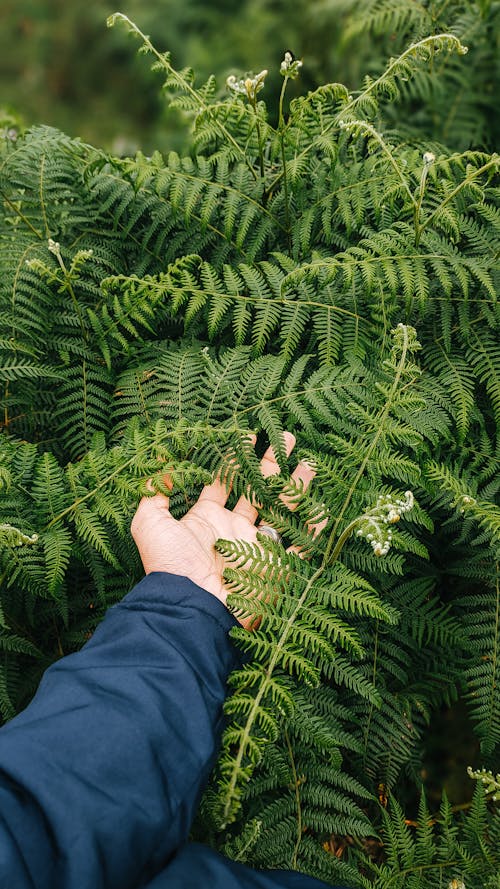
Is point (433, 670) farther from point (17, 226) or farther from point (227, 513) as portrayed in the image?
point (17, 226)

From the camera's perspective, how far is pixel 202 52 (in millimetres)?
4621

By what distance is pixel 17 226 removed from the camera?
2.81m

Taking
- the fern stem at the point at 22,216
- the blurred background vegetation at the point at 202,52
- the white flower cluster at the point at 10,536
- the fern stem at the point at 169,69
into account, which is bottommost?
the white flower cluster at the point at 10,536

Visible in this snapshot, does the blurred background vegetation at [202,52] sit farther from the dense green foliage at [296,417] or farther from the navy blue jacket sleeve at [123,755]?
the navy blue jacket sleeve at [123,755]

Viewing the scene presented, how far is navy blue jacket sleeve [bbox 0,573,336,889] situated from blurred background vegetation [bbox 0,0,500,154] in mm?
2569

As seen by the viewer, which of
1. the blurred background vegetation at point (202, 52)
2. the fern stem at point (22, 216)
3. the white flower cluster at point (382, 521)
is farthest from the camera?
the blurred background vegetation at point (202, 52)

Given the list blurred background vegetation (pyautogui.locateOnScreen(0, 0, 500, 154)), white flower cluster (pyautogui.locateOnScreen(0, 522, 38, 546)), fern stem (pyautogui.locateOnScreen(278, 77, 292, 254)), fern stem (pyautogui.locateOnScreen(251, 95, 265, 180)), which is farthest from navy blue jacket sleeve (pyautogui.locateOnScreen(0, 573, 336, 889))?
blurred background vegetation (pyautogui.locateOnScreen(0, 0, 500, 154))

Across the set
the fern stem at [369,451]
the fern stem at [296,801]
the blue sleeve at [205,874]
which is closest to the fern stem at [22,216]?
the fern stem at [369,451]

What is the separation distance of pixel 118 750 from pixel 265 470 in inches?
42.8

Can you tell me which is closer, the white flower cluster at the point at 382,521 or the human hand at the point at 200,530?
the white flower cluster at the point at 382,521

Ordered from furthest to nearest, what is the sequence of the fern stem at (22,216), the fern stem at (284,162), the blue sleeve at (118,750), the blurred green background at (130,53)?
the blurred green background at (130,53) → the fern stem at (22,216) → the fern stem at (284,162) → the blue sleeve at (118,750)

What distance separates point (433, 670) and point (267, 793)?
0.81m

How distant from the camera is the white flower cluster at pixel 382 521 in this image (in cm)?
169

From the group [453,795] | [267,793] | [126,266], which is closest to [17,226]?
[126,266]
